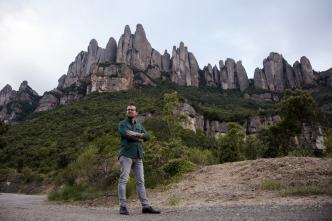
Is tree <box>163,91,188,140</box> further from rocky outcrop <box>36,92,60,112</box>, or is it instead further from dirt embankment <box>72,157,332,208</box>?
rocky outcrop <box>36,92,60,112</box>

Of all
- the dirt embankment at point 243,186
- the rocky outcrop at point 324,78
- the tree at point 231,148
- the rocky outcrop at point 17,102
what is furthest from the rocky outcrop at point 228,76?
the dirt embankment at point 243,186

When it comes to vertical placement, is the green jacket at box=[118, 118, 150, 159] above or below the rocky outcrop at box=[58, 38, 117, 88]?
below

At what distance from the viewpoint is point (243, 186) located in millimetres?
5234

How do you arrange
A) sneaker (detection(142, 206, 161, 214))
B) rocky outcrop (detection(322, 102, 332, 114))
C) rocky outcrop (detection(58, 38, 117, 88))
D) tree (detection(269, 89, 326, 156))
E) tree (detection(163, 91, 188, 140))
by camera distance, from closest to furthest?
sneaker (detection(142, 206, 161, 214))
tree (detection(163, 91, 188, 140))
tree (detection(269, 89, 326, 156))
rocky outcrop (detection(322, 102, 332, 114))
rocky outcrop (detection(58, 38, 117, 88))

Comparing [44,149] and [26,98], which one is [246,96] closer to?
[44,149]

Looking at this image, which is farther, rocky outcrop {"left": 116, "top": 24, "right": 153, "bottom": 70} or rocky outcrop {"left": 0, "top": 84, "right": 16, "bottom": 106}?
rocky outcrop {"left": 0, "top": 84, "right": 16, "bottom": 106}

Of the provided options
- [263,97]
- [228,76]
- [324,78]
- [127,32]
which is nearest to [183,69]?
[228,76]

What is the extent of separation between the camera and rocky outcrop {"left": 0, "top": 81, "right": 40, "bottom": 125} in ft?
280

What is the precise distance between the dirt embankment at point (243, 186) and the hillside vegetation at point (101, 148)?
47.8 inches

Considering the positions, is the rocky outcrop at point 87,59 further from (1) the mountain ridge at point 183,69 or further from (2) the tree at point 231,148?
(2) the tree at point 231,148

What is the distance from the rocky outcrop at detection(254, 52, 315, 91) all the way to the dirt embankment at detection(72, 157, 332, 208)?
10195 cm

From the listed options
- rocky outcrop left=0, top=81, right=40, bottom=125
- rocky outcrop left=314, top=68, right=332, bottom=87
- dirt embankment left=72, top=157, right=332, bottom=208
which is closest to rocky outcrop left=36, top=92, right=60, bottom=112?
rocky outcrop left=0, top=81, right=40, bottom=125

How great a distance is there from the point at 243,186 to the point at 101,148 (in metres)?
16.4

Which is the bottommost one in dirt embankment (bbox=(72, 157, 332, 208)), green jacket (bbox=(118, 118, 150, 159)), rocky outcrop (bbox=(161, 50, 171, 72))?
dirt embankment (bbox=(72, 157, 332, 208))
